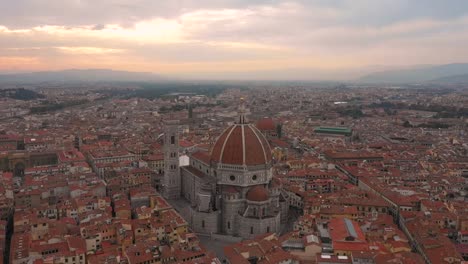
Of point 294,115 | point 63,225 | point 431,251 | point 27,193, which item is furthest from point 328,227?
point 294,115

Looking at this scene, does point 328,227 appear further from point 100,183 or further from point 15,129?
point 15,129

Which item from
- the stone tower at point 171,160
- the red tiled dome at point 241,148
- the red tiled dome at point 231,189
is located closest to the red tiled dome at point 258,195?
the red tiled dome at point 231,189

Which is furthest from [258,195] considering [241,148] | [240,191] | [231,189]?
[241,148]

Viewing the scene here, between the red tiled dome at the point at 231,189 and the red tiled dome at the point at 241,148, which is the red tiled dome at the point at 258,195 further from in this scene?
the red tiled dome at the point at 241,148

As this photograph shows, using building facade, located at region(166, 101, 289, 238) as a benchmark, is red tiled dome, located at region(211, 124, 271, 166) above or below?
above

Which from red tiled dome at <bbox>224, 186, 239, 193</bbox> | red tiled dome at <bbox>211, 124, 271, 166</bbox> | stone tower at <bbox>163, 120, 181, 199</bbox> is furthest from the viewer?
stone tower at <bbox>163, 120, 181, 199</bbox>

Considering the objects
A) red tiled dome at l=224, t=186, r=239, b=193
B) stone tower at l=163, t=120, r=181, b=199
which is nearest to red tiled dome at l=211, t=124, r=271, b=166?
red tiled dome at l=224, t=186, r=239, b=193

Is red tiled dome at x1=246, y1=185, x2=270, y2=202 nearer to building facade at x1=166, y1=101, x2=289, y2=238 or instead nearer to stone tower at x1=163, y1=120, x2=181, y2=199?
building facade at x1=166, y1=101, x2=289, y2=238
